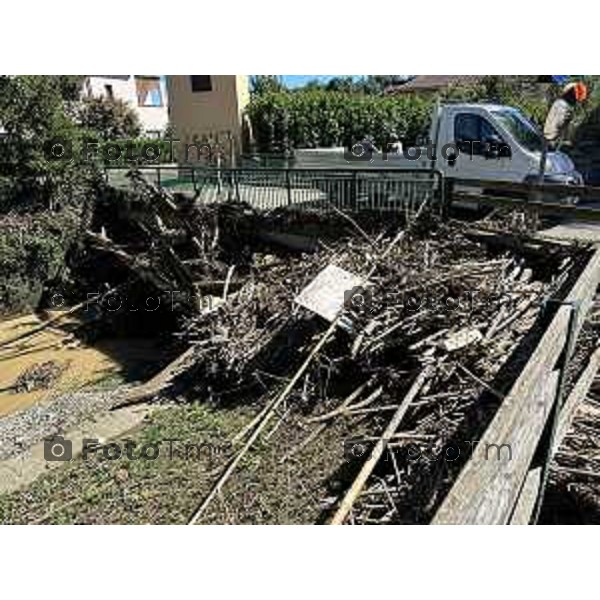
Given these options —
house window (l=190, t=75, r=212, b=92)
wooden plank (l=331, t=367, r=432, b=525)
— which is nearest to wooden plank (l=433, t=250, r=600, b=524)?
wooden plank (l=331, t=367, r=432, b=525)

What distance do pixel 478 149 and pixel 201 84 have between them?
15546mm

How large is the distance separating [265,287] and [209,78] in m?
16.1

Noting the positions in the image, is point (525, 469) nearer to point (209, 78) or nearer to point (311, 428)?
point (311, 428)

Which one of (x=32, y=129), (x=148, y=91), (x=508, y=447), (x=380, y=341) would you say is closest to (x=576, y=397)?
(x=380, y=341)

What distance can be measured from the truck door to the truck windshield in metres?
0.28

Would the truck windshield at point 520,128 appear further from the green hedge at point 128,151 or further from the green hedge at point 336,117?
the green hedge at point 336,117

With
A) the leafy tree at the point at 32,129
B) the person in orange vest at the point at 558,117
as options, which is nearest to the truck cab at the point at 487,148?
the person in orange vest at the point at 558,117

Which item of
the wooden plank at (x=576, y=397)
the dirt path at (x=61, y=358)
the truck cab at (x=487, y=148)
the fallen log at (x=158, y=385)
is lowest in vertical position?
the dirt path at (x=61, y=358)

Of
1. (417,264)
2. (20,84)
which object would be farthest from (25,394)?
(20,84)

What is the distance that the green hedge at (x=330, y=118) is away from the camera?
84.7 feet

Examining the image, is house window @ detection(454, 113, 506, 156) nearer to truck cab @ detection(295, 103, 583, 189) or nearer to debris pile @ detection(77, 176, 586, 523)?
truck cab @ detection(295, 103, 583, 189)

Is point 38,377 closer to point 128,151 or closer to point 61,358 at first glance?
point 61,358

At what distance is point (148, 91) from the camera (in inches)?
1785

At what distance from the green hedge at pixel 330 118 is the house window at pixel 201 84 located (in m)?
1.79
